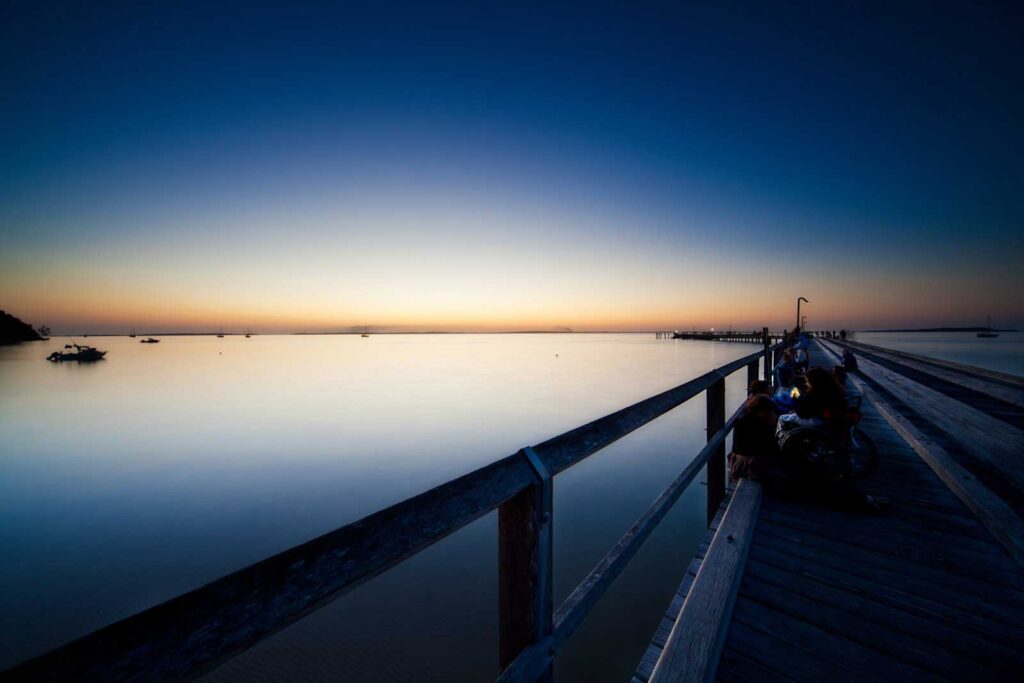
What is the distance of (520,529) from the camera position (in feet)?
4.60

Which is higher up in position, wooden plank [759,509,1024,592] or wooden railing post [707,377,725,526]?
wooden railing post [707,377,725,526]

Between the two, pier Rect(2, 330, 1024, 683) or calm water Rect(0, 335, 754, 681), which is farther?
calm water Rect(0, 335, 754, 681)

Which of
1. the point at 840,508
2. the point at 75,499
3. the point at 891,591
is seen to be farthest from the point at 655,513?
the point at 75,499

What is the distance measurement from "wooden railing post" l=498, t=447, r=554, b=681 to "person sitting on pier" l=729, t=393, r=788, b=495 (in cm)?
358

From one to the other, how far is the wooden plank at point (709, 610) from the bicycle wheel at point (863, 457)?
2026 mm

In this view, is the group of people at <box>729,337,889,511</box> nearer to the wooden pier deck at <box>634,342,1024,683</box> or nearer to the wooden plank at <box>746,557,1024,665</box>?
the wooden pier deck at <box>634,342,1024,683</box>

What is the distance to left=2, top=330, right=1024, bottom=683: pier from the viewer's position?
702 millimetres

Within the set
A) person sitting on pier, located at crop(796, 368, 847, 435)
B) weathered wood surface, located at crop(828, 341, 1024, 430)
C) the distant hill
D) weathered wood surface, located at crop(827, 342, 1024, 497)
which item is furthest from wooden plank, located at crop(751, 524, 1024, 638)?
the distant hill

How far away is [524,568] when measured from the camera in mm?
1385

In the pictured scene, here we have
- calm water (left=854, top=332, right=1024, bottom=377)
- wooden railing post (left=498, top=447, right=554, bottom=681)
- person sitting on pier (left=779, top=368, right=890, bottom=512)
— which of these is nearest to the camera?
wooden railing post (left=498, top=447, right=554, bottom=681)

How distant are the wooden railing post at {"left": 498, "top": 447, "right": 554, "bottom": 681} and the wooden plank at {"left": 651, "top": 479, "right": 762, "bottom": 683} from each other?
1.12 m

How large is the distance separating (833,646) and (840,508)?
2042 millimetres

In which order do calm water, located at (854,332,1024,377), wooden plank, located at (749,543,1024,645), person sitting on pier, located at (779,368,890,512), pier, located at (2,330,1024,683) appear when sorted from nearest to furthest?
pier, located at (2,330,1024,683) → wooden plank, located at (749,543,1024,645) → person sitting on pier, located at (779,368,890,512) → calm water, located at (854,332,1024,377)

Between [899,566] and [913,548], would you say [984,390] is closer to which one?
[913,548]
